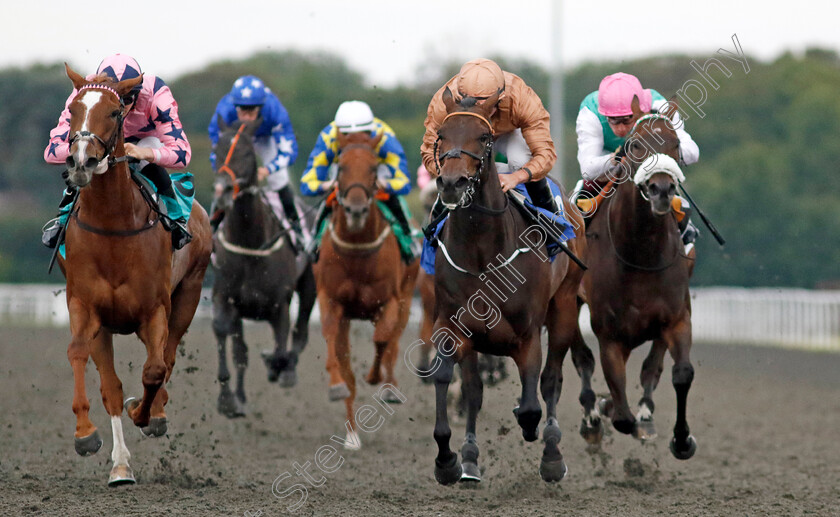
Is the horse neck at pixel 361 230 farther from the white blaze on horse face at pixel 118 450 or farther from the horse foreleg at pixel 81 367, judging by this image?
the horse foreleg at pixel 81 367

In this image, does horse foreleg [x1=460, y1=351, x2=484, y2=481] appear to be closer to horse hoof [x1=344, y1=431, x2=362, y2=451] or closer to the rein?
horse hoof [x1=344, y1=431, x2=362, y2=451]

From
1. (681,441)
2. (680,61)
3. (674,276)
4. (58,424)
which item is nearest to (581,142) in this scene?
(674,276)

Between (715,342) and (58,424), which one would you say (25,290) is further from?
(58,424)

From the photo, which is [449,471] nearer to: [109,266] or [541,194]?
[541,194]

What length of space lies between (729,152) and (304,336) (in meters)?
27.4

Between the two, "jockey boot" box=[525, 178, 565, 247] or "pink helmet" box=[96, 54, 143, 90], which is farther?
"jockey boot" box=[525, 178, 565, 247]

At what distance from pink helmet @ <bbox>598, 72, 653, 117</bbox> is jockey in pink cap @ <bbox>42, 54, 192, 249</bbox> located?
2450 millimetres

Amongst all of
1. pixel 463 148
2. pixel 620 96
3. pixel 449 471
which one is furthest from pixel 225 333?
pixel 463 148

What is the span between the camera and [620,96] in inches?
276

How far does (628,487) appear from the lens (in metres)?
6.98

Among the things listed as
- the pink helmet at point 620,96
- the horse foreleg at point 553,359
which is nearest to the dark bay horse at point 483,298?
the horse foreleg at point 553,359

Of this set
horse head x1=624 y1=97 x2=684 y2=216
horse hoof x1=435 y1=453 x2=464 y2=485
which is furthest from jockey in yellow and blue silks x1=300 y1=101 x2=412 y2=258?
horse hoof x1=435 y1=453 x2=464 y2=485

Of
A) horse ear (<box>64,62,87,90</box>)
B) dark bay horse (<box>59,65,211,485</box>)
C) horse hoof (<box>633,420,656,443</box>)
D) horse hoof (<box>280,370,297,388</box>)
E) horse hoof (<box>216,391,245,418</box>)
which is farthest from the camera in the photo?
horse hoof (<box>280,370,297,388</box>)

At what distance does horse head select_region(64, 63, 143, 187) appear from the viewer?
529cm
